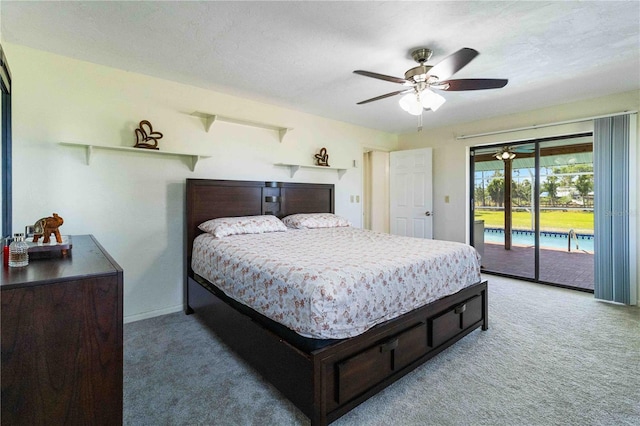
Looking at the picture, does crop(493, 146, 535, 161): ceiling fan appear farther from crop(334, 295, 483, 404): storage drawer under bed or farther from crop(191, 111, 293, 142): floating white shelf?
crop(191, 111, 293, 142): floating white shelf

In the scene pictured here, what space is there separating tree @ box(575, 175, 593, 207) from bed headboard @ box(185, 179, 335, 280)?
345 centimetres

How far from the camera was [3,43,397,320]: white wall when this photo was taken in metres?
2.43

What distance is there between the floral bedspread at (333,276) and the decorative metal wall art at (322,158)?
176 centimetres

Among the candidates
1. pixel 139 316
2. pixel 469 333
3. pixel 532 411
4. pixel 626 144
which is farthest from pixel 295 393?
pixel 626 144

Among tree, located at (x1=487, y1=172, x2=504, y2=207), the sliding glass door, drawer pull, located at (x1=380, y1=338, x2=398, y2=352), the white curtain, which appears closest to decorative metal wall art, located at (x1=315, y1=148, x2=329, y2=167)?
the sliding glass door

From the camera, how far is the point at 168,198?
3102 mm

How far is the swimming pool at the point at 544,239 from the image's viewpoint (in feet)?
14.7

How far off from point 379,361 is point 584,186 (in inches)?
168

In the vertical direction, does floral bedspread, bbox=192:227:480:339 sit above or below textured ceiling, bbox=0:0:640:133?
below

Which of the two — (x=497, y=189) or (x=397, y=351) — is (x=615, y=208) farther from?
(x=397, y=351)

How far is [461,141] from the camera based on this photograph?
4.70 meters

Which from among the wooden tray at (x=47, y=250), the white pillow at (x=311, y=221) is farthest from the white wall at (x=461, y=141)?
the wooden tray at (x=47, y=250)

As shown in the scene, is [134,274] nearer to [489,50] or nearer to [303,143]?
[303,143]

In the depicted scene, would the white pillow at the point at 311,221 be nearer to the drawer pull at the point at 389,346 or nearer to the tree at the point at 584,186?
the drawer pull at the point at 389,346
